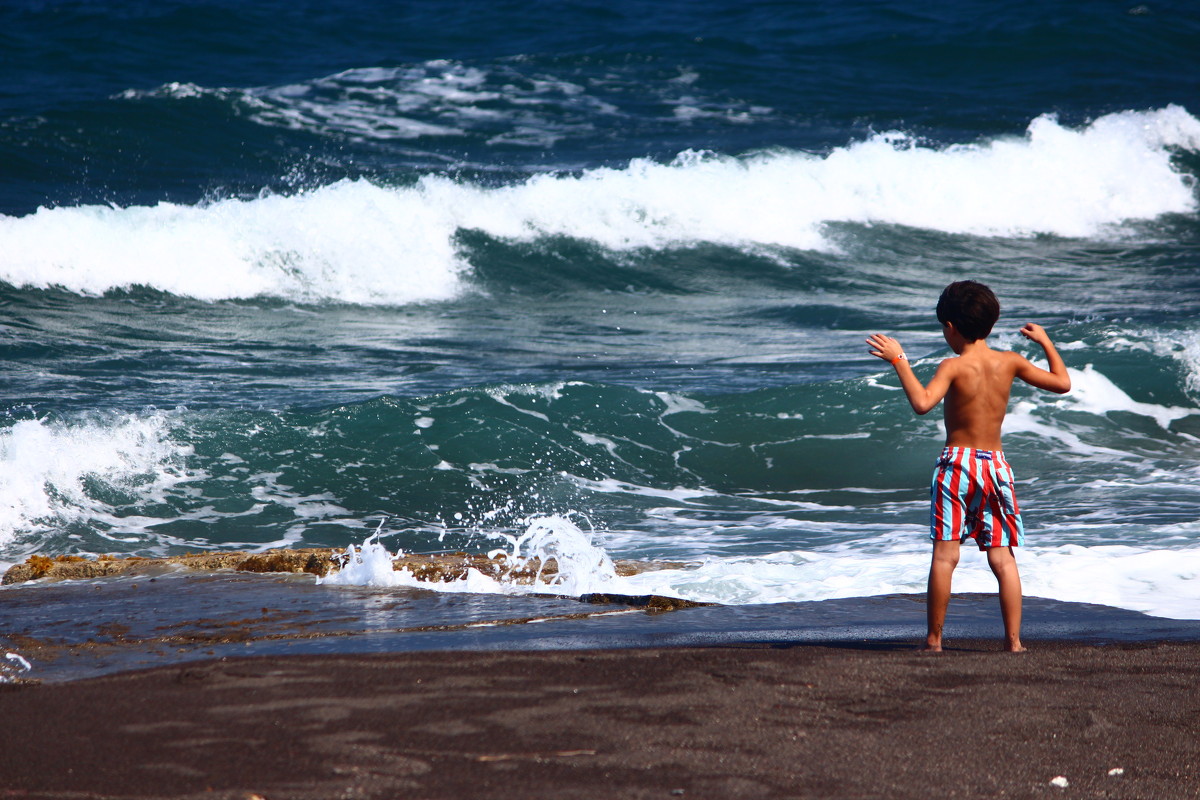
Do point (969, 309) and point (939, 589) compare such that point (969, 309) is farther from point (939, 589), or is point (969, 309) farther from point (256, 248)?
point (256, 248)

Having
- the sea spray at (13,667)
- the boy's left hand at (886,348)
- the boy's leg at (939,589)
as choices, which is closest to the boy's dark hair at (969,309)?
the boy's left hand at (886,348)

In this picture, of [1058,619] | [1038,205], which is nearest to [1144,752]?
[1058,619]

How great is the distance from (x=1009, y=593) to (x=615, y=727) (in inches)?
67.7

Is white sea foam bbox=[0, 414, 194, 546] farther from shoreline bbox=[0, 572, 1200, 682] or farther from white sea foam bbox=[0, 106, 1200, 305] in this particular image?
white sea foam bbox=[0, 106, 1200, 305]

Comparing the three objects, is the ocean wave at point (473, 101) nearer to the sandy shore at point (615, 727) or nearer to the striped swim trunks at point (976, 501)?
the striped swim trunks at point (976, 501)

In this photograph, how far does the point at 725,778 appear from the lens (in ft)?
9.48

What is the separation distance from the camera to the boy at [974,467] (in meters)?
4.21

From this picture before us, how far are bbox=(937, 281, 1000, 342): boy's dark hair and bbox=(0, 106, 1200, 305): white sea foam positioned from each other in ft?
38.1

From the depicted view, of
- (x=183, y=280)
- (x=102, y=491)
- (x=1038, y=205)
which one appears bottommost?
(x=102, y=491)

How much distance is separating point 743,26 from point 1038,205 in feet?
29.4

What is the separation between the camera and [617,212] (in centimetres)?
1800

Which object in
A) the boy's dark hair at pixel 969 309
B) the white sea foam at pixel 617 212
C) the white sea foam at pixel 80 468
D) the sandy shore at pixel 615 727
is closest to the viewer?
the sandy shore at pixel 615 727

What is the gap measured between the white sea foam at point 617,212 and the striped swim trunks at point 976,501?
11.7 m

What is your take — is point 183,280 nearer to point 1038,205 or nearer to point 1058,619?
point 1058,619
